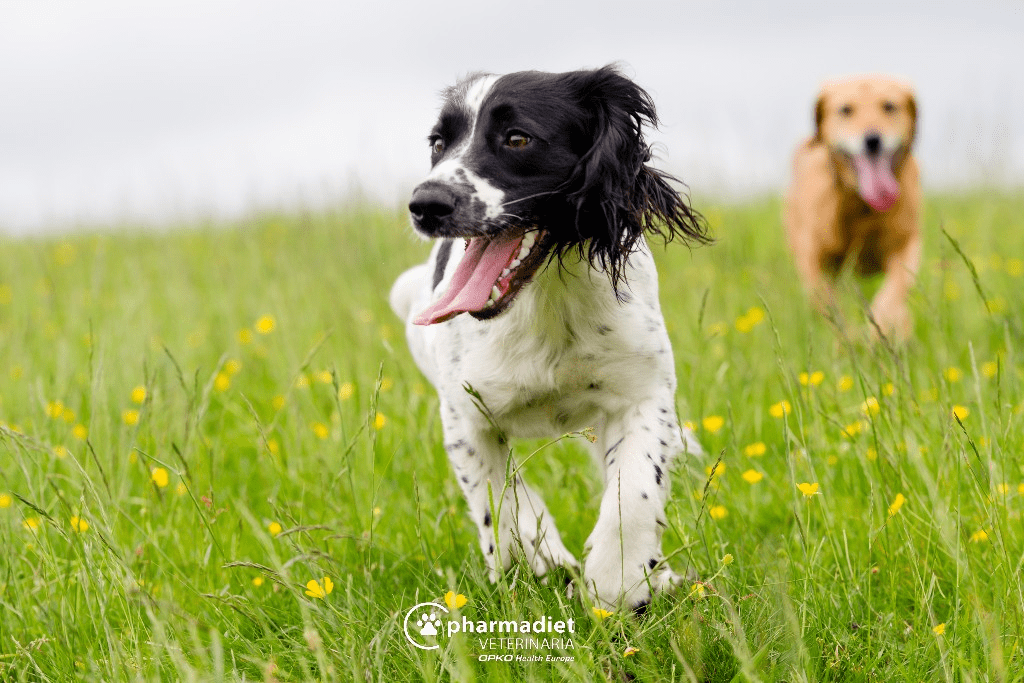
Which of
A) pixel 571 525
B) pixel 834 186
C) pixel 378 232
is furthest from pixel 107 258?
pixel 571 525

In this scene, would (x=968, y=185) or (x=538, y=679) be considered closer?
(x=538, y=679)

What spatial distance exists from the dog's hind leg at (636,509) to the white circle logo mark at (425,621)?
13.5 inches

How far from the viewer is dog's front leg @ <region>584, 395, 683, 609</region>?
2240 mm

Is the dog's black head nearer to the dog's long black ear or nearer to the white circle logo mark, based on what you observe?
the dog's long black ear

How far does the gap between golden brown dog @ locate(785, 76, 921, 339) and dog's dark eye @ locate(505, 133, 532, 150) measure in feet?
11.1

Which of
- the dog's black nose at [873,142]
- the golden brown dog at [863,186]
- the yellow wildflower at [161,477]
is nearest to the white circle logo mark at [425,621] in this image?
A: the yellow wildflower at [161,477]

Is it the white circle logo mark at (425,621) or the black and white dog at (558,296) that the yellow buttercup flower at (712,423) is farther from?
the white circle logo mark at (425,621)

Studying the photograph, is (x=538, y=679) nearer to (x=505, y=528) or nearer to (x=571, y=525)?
(x=505, y=528)

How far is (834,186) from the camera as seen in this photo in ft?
18.5

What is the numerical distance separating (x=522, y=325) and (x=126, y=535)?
131cm

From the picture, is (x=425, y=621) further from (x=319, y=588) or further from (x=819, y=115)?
(x=819, y=115)

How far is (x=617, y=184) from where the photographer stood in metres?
2.39

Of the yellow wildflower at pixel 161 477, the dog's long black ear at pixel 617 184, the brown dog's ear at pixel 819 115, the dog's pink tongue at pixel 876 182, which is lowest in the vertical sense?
the yellow wildflower at pixel 161 477

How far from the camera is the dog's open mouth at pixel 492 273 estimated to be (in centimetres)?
224
